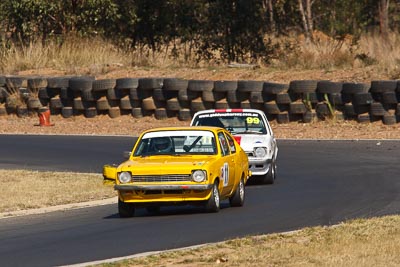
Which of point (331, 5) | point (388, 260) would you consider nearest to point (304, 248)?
point (388, 260)

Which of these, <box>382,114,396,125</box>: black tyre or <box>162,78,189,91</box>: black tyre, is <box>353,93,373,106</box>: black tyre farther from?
<box>162,78,189,91</box>: black tyre

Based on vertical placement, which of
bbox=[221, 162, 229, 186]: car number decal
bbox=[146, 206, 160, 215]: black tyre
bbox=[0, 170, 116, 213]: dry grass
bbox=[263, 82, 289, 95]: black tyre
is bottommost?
bbox=[263, 82, 289, 95]: black tyre

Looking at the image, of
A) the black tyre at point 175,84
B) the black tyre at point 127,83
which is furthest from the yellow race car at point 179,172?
the black tyre at point 127,83

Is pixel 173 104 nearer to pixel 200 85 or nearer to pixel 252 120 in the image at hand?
pixel 200 85

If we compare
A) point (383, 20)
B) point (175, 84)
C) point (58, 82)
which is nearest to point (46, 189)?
point (175, 84)

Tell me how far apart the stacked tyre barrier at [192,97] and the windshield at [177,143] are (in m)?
13.0

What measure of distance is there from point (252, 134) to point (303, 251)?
862 cm

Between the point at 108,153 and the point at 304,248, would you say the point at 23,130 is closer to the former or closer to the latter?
the point at 108,153

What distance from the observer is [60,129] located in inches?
1240

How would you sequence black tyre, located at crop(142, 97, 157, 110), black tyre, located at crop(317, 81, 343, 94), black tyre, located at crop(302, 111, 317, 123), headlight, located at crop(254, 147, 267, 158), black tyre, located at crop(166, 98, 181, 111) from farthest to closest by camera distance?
black tyre, located at crop(142, 97, 157, 110) < black tyre, located at crop(166, 98, 181, 111) < black tyre, located at crop(302, 111, 317, 123) < black tyre, located at crop(317, 81, 343, 94) < headlight, located at crop(254, 147, 267, 158)

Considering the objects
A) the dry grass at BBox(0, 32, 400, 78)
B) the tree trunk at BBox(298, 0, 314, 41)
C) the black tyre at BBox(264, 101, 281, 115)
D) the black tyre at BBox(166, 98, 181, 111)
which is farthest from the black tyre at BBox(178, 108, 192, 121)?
the tree trunk at BBox(298, 0, 314, 41)

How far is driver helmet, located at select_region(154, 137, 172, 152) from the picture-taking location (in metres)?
16.1

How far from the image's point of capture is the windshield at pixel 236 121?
2002cm

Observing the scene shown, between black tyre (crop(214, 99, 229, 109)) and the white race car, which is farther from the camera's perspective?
black tyre (crop(214, 99, 229, 109))
